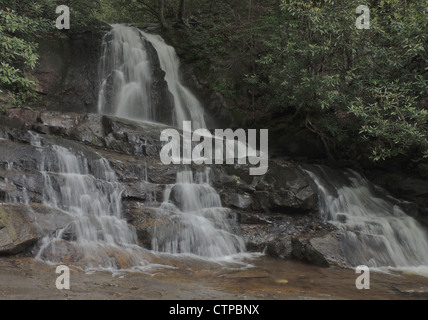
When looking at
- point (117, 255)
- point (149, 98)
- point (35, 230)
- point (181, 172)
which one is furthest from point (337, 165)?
point (35, 230)

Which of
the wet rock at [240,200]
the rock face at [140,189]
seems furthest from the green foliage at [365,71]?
the wet rock at [240,200]

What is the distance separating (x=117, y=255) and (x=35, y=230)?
139 centimetres

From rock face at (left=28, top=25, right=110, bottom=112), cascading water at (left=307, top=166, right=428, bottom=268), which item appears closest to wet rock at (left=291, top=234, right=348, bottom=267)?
cascading water at (left=307, top=166, right=428, bottom=268)

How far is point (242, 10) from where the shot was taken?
52.2 feet

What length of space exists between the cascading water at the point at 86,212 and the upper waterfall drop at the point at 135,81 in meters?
4.68

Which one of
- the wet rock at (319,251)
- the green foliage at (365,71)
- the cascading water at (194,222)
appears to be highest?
the green foliage at (365,71)

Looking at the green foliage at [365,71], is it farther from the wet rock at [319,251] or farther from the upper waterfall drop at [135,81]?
the upper waterfall drop at [135,81]

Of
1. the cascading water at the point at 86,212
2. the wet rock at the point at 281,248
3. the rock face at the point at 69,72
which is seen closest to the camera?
the cascading water at the point at 86,212

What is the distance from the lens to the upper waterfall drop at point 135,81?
12.1 m

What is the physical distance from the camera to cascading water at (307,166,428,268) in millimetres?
7223

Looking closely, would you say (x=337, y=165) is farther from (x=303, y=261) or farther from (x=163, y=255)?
(x=163, y=255)

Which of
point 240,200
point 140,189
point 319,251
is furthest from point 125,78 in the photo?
point 319,251

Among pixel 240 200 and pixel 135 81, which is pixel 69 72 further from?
pixel 240 200

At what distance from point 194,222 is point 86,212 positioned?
218cm
